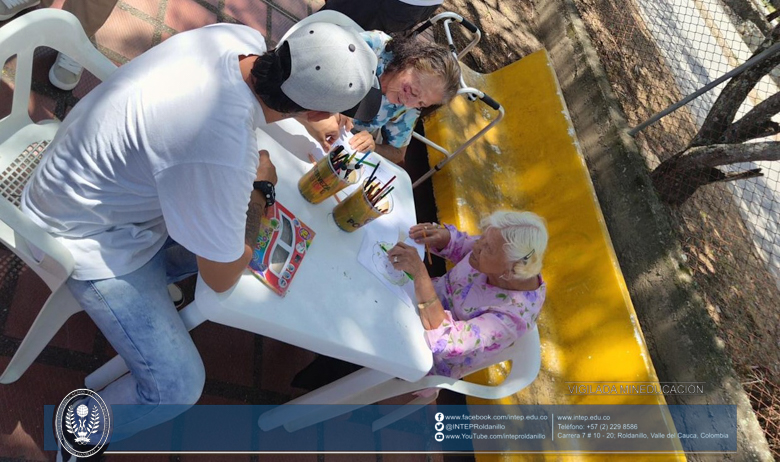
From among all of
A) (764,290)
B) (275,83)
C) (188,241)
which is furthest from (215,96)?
(764,290)

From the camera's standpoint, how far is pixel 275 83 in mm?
1259

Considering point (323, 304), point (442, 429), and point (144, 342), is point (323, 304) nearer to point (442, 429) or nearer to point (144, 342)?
point (144, 342)

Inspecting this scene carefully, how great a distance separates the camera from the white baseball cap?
1254mm

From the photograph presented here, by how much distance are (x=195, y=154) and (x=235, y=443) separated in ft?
4.56

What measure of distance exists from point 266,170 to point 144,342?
0.58m

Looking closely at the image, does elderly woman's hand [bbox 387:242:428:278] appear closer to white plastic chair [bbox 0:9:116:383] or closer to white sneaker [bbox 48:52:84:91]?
white plastic chair [bbox 0:9:116:383]

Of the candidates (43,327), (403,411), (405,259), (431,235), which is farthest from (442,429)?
(43,327)

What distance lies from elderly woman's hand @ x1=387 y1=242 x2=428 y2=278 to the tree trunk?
251 centimetres

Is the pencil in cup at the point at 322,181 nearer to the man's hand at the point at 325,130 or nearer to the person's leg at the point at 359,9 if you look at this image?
the man's hand at the point at 325,130

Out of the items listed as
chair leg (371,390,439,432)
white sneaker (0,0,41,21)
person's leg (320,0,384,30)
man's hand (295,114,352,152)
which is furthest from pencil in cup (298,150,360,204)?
white sneaker (0,0,41,21)

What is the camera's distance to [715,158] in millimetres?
3479

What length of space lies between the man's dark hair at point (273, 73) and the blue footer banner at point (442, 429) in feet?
4.16

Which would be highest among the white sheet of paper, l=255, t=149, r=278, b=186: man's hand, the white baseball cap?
the white baseball cap

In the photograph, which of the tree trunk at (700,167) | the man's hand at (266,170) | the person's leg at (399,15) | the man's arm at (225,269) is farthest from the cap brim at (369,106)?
the tree trunk at (700,167)
